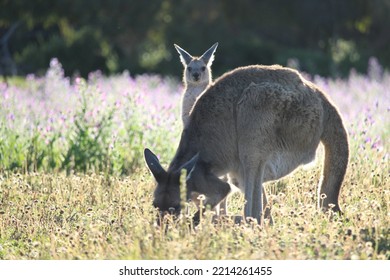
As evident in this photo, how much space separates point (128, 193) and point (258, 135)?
167 centimetres

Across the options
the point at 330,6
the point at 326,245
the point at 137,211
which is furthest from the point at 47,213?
the point at 330,6

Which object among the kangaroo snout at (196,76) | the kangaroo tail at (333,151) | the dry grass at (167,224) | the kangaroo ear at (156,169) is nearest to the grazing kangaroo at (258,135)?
the kangaroo tail at (333,151)

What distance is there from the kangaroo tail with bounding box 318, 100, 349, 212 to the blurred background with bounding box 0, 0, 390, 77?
15869 millimetres

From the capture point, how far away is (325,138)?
21.7ft

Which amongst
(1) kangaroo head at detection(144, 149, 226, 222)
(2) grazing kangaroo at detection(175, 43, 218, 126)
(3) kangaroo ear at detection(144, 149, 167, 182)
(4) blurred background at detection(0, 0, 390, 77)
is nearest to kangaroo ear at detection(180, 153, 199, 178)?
(1) kangaroo head at detection(144, 149, 226, 222)

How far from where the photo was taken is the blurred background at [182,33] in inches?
1032

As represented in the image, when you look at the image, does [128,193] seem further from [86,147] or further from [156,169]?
[86,147]

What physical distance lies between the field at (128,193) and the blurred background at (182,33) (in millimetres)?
13174

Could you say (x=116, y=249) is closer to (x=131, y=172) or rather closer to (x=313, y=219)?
(x=313, y=219)

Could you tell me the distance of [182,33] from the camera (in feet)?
106

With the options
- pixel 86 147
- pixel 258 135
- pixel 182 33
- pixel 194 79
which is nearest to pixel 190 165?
pixel 258 135

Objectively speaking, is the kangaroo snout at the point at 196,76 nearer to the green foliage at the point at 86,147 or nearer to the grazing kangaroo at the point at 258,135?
the green foliage at the point at 86,147

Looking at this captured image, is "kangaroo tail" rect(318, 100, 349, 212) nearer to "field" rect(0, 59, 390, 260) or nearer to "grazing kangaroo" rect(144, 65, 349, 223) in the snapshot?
"grazing kangaroo" rect(144, 65, 349, 223)

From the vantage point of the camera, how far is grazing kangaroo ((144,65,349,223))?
6.38 metres
